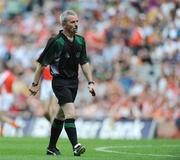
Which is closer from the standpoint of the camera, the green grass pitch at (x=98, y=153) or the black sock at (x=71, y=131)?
the green grass pitch at (x=98, y=153)

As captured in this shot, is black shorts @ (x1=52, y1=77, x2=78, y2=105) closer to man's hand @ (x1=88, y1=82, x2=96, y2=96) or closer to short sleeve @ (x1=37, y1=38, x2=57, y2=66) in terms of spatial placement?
man's hand @ (x1=88, y1=82, x2=96, y2=96)

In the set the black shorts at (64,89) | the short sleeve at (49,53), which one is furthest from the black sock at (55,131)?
the short sleeve at (49,53)

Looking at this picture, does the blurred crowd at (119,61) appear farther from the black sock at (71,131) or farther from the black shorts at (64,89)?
the black sock at (71,131)

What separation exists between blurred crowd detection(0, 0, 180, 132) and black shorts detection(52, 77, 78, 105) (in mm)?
9147

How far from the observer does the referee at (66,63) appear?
12664 mm

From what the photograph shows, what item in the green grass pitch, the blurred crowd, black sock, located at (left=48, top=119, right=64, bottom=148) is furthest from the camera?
the blurred crowd

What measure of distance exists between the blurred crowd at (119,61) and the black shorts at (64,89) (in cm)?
915

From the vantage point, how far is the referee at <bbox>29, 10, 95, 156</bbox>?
1266 cm

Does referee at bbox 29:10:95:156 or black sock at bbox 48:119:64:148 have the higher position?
referee at bbox 29:10:95:156

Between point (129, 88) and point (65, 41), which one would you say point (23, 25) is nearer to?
point (129, 88)

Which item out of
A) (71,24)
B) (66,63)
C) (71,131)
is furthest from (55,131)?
(71,24)

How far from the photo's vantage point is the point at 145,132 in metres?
22.0

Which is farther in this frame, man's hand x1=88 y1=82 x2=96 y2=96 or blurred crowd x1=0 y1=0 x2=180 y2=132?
blurred crowd x1=0 y1=0 x2=180 y2=132

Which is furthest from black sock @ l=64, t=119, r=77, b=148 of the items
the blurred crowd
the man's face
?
the blurred crowd
